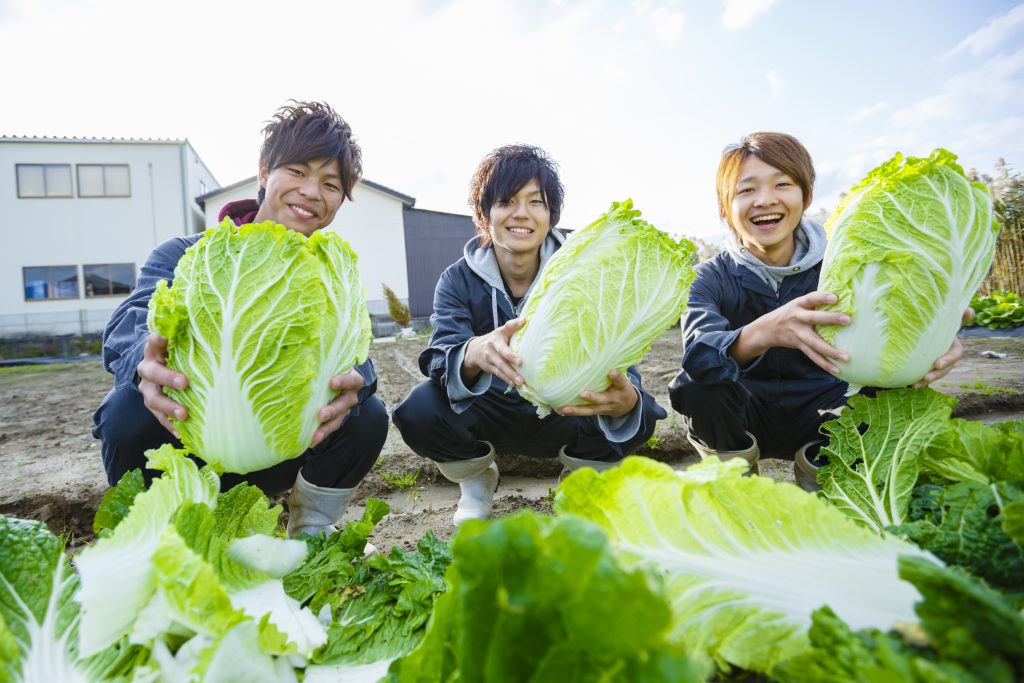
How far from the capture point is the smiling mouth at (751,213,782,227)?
11.3 feet

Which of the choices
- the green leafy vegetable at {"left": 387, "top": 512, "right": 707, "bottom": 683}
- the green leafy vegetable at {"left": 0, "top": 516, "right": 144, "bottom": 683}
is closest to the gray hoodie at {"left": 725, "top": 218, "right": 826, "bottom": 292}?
the green leafy vegetable at {"left": 387, "top": 512, "right": 707, "bottom": 683}

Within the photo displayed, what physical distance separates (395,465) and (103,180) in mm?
27965

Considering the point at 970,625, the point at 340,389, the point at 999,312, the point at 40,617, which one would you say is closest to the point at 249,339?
the point at 340,389

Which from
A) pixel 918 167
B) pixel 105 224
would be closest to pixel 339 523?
pixel 918 167

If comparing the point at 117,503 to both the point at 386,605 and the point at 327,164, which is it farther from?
the point at 327,164

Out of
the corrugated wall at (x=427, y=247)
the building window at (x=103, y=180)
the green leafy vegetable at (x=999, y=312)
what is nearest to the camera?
the green leafy vegetable at (x=999, y=312)

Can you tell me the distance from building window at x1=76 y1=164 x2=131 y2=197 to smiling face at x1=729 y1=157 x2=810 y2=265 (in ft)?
96.0

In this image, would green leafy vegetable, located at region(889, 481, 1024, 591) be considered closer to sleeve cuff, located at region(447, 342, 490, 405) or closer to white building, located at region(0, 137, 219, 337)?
sleeve cuff, located at region(447, 342, 490, 405)

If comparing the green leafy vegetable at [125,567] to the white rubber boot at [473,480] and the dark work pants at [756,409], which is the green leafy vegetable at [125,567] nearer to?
the white rubber boot at [473,480]

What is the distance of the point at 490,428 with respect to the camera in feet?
12.5

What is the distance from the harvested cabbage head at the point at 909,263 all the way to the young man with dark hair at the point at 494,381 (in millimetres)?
1308

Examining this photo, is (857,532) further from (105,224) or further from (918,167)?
(105,224)

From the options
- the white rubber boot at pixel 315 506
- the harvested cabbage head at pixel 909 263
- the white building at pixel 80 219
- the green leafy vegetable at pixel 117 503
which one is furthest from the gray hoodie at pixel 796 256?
the white building at pixel 80 219

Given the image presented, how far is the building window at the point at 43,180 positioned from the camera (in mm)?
24219
